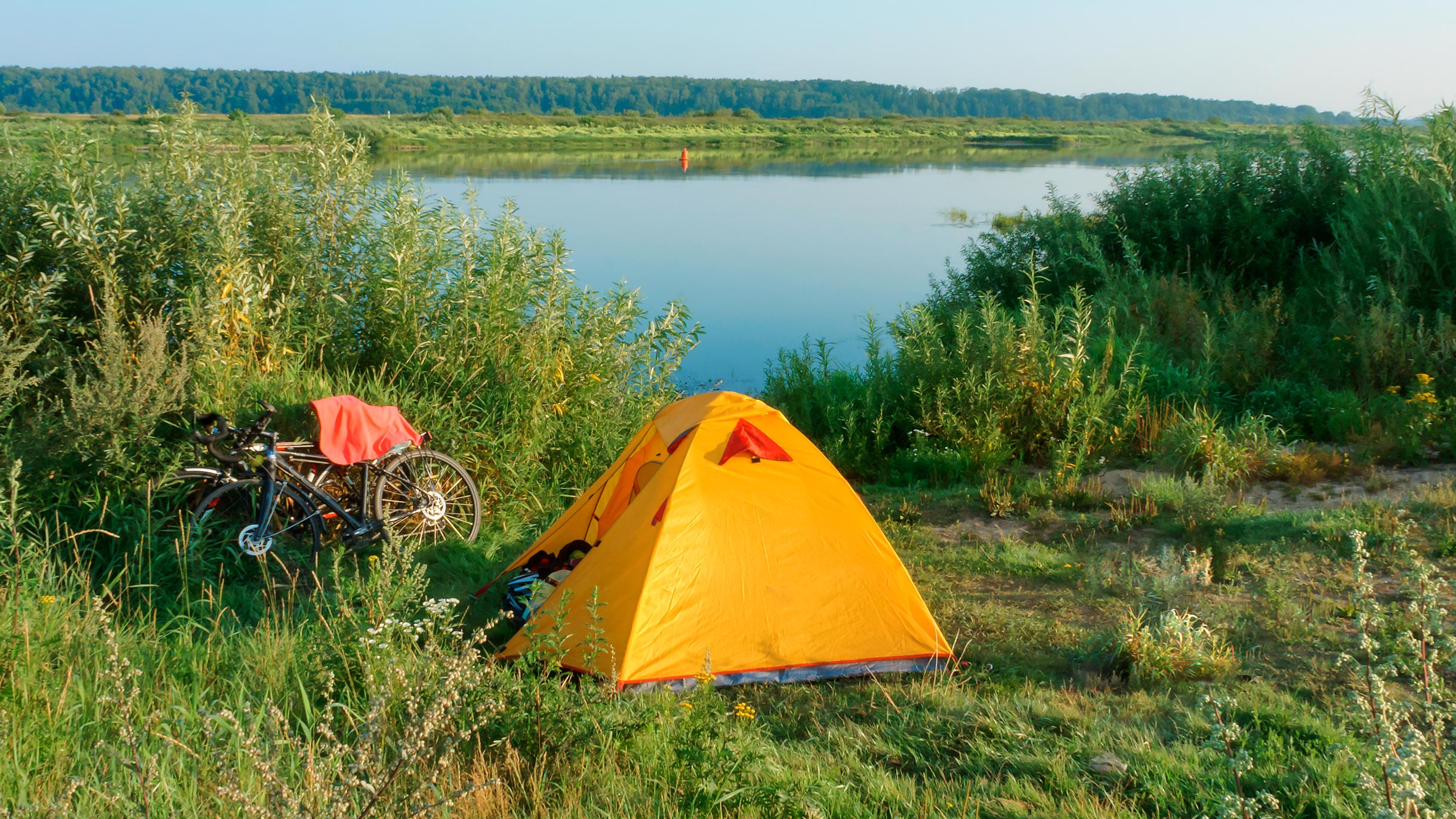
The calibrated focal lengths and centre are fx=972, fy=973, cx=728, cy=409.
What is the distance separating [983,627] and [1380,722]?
2.43 meters

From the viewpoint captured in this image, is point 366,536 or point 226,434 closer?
point 226,434

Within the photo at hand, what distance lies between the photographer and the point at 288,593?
5.08m

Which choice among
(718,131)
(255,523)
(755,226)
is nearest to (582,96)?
(718,131)

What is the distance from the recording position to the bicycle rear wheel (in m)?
5.09

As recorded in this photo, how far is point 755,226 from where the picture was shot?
78.6ft

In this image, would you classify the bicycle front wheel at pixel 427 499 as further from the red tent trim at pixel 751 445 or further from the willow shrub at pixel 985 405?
the willow shrub at pixel 985 405

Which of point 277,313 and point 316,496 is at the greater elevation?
point 277,313

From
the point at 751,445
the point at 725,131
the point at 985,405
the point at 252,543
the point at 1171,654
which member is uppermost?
the point at 725,131

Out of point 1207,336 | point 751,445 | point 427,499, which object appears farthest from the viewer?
point 1207,336

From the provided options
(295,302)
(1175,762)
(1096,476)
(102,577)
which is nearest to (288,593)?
(102,577)

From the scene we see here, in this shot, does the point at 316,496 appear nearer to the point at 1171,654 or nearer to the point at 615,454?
the point at 615,454

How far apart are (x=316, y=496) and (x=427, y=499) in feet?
2.08

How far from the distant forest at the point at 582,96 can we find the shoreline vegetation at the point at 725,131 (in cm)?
848

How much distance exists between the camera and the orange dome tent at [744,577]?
14.2ft
